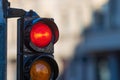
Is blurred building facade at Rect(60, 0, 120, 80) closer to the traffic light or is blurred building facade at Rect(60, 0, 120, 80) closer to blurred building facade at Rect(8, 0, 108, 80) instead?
blurred building facade at Rect(8, 0, 108, 80)

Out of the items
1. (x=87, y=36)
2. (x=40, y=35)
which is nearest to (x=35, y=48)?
(x=40, y=35)

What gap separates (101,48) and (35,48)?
2442 cm

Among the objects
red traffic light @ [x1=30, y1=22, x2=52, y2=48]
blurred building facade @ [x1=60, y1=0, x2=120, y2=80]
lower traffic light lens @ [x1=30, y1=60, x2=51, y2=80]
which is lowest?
blurred building facade @ [x1=60, y1=0, x2=120, y2=80]

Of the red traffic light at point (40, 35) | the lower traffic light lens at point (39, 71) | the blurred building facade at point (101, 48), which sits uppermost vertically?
the red traffic light at point (40, 35)

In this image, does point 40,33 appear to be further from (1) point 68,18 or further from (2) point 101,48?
(1) point 68,18

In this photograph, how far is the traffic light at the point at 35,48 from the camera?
353cm

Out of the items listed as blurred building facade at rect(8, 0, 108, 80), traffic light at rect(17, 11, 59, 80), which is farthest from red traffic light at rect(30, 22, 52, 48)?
blurred building facade at rect(8, 0, 108, 80)

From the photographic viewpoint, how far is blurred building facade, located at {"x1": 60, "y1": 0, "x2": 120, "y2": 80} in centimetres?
2703

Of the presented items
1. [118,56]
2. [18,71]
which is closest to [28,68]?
[18,71]

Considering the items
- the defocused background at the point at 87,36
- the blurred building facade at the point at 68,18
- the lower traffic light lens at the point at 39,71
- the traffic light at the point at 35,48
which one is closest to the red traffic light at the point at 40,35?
the traffic light at the point at 35,48

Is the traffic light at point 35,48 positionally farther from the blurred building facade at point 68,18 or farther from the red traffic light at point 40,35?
the blurred building facade at point 68,18

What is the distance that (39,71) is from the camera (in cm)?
356

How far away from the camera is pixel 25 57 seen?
3.54 m

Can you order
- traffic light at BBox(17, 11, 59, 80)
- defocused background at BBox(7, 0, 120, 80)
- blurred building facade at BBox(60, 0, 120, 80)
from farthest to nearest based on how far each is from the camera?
defocused background at BBox(7, 0, 120, 80), blurred building facade at BBox(60, 0, 120, 80), traffic light at BBox(17, 11, 59, 80)
